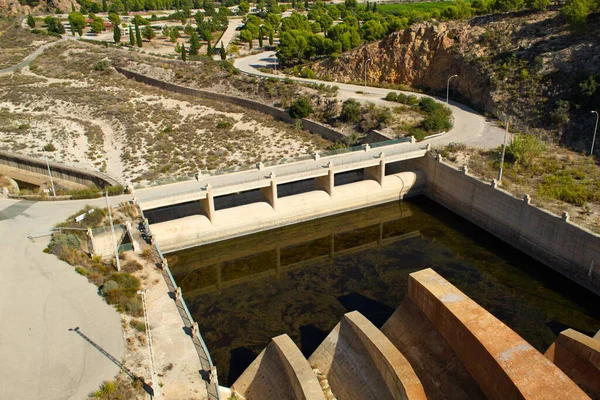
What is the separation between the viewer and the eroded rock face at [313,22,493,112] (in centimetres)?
5847

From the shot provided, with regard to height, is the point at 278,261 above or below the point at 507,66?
below

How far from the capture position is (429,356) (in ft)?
73.1

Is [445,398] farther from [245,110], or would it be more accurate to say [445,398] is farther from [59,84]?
[59,84]

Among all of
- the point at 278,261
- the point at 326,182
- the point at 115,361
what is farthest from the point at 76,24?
the point at 115,361

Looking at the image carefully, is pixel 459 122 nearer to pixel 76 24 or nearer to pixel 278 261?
pixel 278 261

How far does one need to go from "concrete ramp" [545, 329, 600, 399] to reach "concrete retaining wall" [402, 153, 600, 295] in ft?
40.9

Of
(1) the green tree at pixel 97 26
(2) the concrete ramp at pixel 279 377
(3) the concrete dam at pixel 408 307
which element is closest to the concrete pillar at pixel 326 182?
(3) the concrete dam at pixel 408 307

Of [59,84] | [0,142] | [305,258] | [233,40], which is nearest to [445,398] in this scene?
[305,258]

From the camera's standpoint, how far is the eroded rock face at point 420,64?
192 ft

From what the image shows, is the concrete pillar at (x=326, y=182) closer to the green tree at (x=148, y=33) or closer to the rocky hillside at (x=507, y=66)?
the rocky hillside at (x=507, y=66)

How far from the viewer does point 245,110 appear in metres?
65.4

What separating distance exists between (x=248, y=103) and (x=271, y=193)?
28068 millimetres

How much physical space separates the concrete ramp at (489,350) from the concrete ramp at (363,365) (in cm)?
235

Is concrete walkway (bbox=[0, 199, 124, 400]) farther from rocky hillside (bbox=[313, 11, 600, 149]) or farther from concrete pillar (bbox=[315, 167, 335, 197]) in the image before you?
rocky hillside (bbox=[313, 11, 600, 149])
